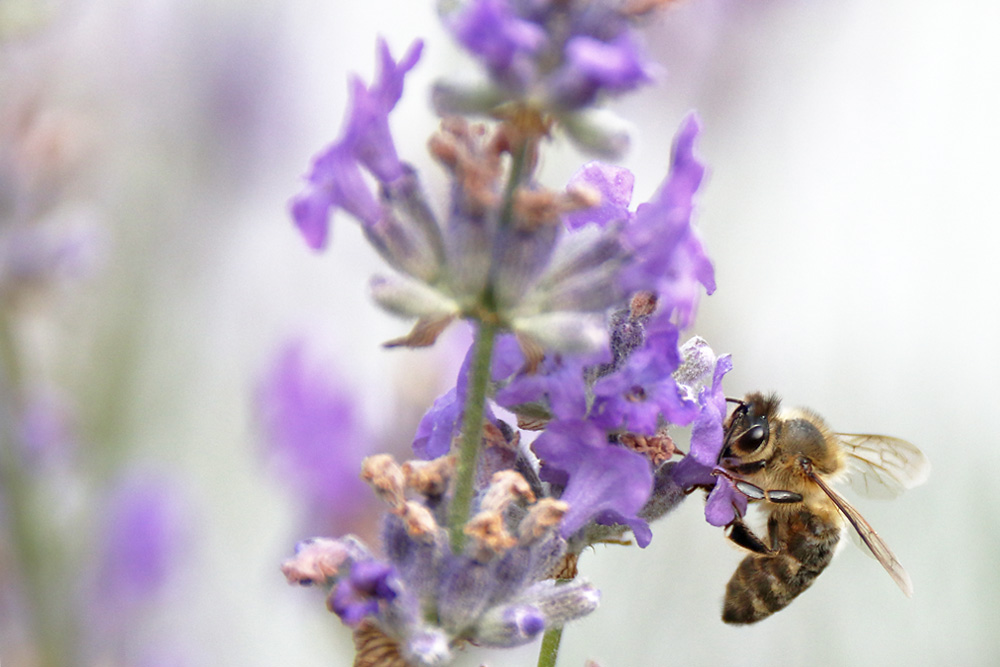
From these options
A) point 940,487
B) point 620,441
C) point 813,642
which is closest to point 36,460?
point 620,441

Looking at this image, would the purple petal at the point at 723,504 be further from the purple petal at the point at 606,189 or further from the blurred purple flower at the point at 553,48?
the blurred purple flower at the point at 553,48

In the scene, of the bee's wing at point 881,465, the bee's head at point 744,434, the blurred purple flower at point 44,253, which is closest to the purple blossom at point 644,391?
the bee's head at point 744,434

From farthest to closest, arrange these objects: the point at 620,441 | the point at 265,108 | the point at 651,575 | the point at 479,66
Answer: the point at 265,108 → the point at 651,575 → the point at 620,441 → the point at 479,66

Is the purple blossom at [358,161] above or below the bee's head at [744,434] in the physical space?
above

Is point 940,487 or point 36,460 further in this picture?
point 940,487

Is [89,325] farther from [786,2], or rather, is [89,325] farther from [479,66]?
[479,66]

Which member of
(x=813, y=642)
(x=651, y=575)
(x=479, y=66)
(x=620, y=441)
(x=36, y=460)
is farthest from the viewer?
(x=651, y=575)

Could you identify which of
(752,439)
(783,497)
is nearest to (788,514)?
(783,497)
